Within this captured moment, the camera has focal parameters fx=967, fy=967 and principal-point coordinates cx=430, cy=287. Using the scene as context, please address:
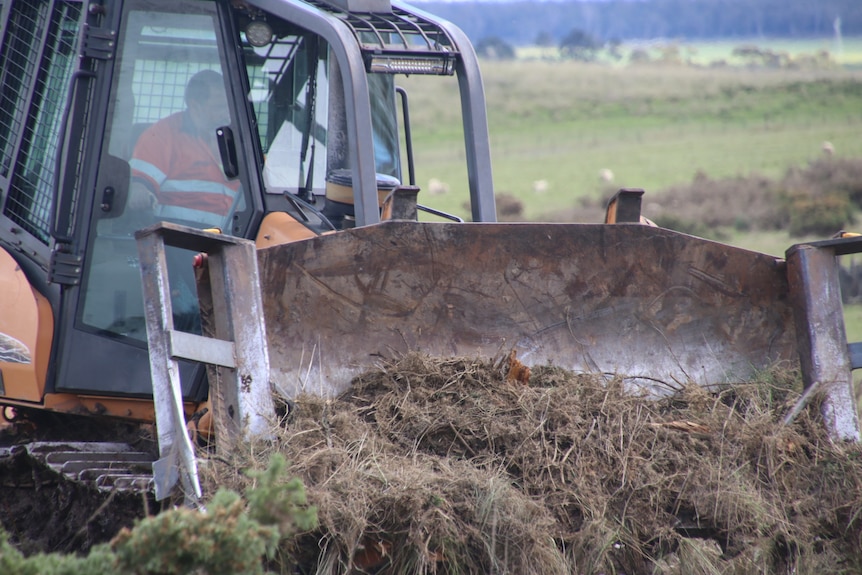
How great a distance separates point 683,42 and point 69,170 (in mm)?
96100

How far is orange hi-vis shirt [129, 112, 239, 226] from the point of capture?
420 centimetres

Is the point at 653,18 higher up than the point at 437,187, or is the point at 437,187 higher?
the point at 653,18

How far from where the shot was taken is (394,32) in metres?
4.18

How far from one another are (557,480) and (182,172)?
2.12 meters

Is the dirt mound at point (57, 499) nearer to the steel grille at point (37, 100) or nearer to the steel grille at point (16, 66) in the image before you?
the steel grille at point (37, 100)

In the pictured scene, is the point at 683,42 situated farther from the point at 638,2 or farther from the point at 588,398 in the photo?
the point at 588,398

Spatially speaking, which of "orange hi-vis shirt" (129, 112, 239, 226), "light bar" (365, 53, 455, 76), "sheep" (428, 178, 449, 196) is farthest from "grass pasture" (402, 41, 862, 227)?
"orange hi-vis shirt" (129, 112, 239, 226)

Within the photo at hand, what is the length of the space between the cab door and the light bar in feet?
2.01

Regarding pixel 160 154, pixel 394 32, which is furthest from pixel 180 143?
pixel 394 32

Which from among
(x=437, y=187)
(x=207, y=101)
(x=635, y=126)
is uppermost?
(x=635, y=126)

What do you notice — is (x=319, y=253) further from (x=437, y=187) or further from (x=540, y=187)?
(x=540, y=187)

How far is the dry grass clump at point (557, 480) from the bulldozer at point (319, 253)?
298 mm

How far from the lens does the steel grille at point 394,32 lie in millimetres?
4121

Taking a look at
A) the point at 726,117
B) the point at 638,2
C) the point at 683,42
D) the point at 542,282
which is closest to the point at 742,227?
the point at 542,282
